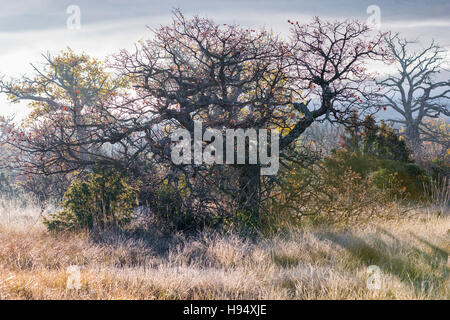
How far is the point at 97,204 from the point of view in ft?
24.2

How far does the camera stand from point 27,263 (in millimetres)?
4969

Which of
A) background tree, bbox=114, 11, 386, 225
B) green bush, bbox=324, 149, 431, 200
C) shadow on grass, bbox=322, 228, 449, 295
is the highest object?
background tree, bbox=114, 11, 386, 225

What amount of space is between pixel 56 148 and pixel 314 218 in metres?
5.83

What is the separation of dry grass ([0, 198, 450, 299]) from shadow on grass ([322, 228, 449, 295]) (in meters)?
0.02

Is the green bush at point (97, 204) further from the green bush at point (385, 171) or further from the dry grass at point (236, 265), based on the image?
the green bush at point (385, 171)

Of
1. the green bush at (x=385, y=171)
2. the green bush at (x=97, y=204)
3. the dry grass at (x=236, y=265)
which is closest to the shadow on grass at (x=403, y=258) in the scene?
the dry grass at (x=236, y=265)

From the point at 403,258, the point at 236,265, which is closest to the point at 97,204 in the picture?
the point at 236,265

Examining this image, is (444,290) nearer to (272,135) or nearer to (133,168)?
(272,135)

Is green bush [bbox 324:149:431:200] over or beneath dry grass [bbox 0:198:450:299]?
over

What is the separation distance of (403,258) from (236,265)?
7.70ft

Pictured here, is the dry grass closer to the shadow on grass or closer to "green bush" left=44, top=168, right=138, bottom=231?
the shadow on grass

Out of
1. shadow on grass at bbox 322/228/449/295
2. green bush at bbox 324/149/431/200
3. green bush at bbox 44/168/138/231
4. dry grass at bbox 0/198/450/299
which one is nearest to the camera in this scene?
dry grass at bbox 0/198/450/299

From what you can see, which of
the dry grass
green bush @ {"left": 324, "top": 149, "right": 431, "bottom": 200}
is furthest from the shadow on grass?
green bush @ {"left": 324, "top": 149, "right": 431, "bottom": 200}

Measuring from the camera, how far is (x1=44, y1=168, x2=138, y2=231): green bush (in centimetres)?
723
